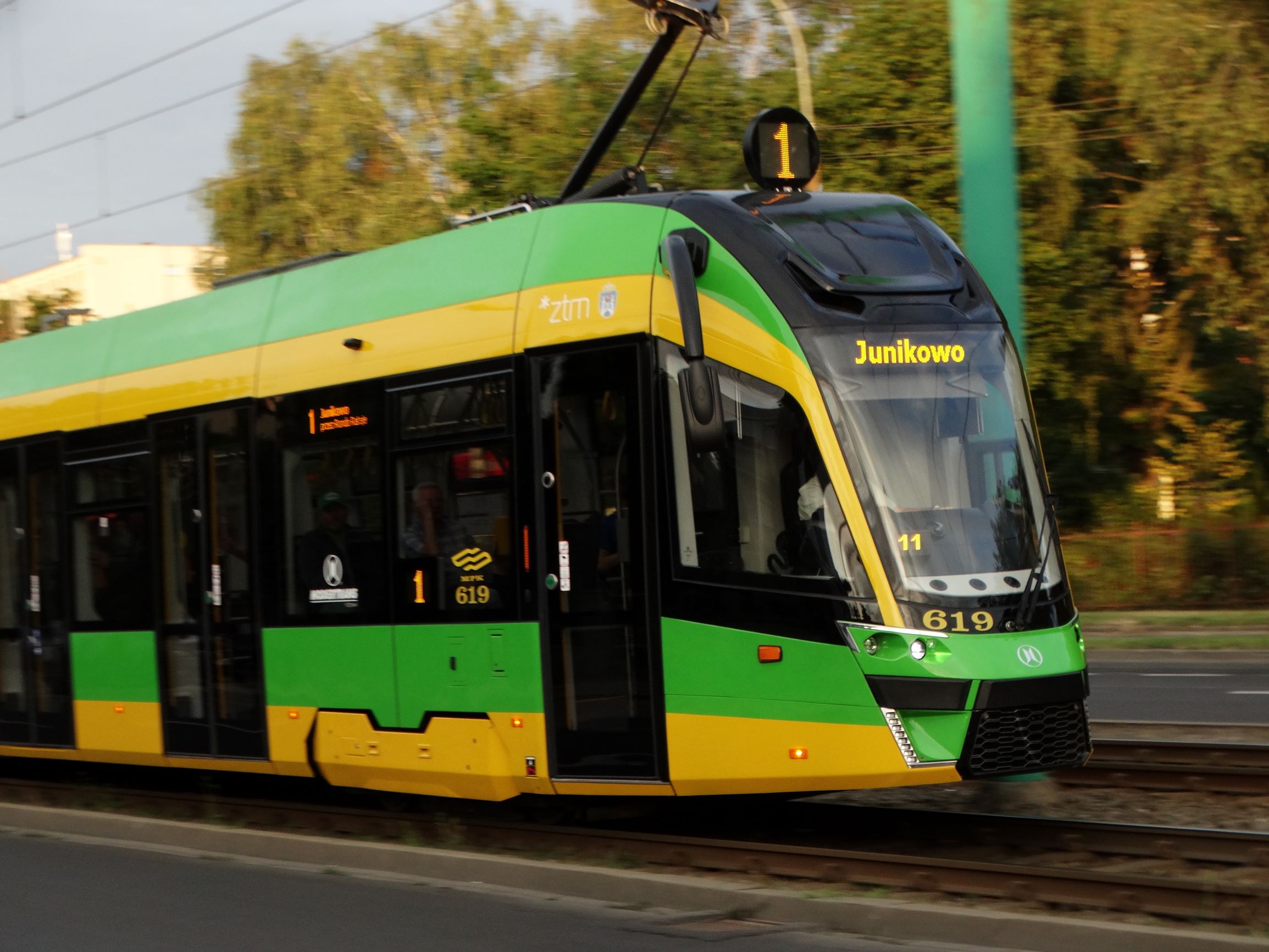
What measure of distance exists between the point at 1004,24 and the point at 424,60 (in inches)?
1124

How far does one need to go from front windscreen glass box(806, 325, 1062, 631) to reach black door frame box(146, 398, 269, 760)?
4510mm

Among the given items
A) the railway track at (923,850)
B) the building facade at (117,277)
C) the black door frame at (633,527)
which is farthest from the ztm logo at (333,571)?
the building facade at (117,277)

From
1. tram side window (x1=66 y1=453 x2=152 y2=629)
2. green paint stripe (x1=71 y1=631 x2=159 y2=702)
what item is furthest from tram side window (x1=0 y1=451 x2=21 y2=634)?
green paint stripe (x1=71 y1=631 x2=159 y2=702)

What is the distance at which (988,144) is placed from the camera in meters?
11.2

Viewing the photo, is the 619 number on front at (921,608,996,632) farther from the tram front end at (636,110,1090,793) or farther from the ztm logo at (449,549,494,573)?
the ztm logo at (449,549,494,573)

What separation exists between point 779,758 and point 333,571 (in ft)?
11.6

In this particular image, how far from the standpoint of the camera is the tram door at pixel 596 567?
834 centimetres

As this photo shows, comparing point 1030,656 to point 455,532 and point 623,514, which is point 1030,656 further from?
point 455,532

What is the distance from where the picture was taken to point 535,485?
8859 millimetres

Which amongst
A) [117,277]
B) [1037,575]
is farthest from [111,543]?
[117,277]

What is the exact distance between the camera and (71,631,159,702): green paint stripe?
11641mm

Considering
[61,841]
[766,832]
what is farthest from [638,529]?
[61,841]

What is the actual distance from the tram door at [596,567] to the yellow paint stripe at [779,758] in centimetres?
17

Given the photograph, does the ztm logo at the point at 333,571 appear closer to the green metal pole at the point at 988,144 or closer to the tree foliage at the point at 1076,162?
the green metal pole at the point at 988,144
